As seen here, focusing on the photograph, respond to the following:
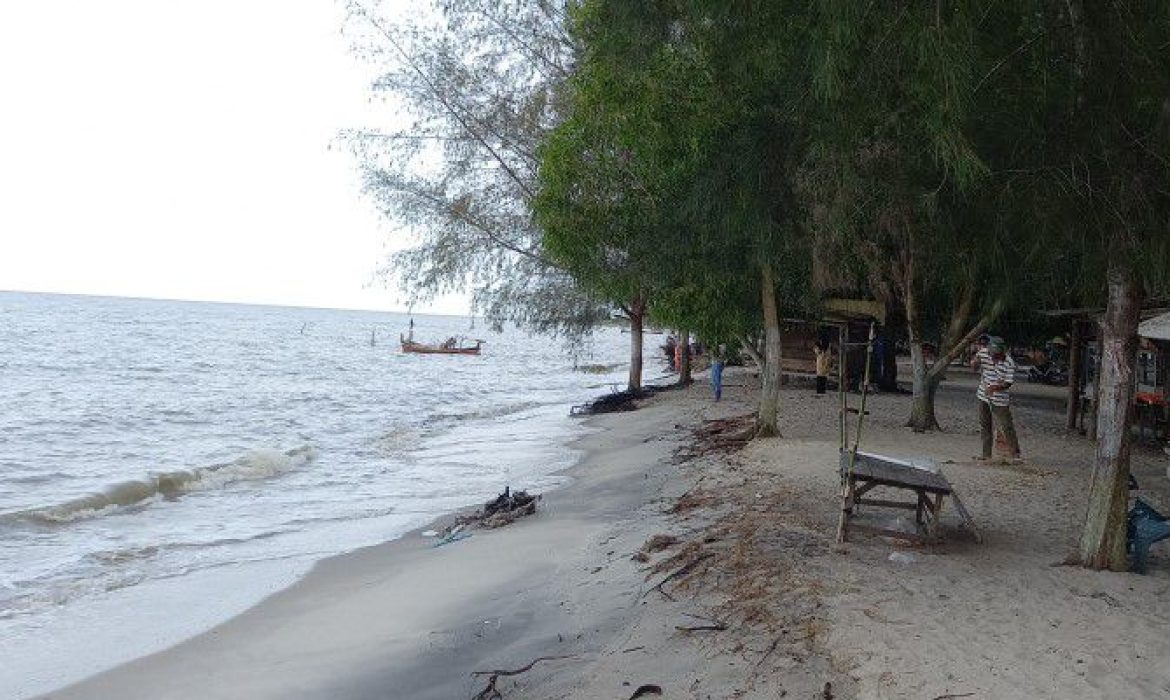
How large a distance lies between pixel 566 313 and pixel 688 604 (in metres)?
22.9

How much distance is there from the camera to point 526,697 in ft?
16.9

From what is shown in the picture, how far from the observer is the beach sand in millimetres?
4922

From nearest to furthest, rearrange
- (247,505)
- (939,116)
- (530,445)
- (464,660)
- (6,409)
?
(939,116)
(464,660)
(247,505)
(530,445)
(6,409)

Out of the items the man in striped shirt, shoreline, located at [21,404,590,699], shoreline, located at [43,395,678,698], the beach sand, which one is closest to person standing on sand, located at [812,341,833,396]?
the man in striped shirt

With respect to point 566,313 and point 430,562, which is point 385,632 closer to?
point 430,562

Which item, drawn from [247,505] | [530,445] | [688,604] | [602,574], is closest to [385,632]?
[602,574]

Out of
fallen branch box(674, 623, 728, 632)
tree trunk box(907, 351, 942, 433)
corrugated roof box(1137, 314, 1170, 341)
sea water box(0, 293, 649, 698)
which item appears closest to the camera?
fallen branch box(674, 623, 728, 632)

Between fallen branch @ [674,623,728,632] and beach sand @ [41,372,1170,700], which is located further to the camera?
fallen branch @ [674,623,728,632]

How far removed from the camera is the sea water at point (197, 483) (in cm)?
789

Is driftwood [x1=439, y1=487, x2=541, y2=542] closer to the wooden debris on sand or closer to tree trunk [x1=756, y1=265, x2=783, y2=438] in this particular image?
the wooden debris on sand

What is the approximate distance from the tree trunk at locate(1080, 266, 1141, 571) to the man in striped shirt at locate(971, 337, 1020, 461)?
5092 mm

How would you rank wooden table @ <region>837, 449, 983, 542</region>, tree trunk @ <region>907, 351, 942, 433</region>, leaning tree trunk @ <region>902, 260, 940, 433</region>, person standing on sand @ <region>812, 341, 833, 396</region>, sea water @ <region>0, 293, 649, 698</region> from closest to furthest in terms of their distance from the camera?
wooden table @ <region>837, 449, 983, 542</region>, sea water @ <region>0, 293, 649, 698</region>, leaning tree trunk @ <region>902, 260, 940, 433</region>, tree trunk @ <region>907, 351, 942, 433</region>, person standing on sand @ <region>812, 341, 833, 396</region>

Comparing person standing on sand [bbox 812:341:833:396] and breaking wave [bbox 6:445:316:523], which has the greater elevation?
person standing on sand [bbox 812:341:833:396]

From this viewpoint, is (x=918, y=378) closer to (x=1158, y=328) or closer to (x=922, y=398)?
(x=922, y=398)
